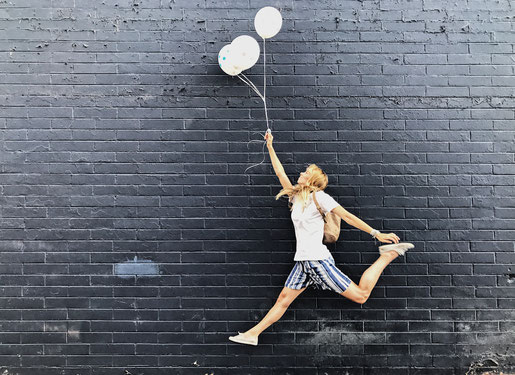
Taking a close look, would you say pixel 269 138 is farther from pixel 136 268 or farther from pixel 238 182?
pixel 136 268

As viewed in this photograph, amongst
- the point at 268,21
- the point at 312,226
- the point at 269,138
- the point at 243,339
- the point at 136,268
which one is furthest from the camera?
the point at 136,268

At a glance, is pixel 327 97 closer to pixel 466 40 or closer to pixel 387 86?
pixel 387 86

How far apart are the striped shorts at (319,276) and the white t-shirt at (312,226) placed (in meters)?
0.06

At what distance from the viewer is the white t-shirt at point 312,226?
419cm

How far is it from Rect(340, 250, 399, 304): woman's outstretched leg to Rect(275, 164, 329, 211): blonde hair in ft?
2.89

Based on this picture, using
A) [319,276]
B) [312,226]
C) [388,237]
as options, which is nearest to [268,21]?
[312,226]

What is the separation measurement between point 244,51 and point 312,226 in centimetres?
173

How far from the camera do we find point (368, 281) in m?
4.27

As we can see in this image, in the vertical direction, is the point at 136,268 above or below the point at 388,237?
below

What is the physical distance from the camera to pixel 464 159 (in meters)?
4.64

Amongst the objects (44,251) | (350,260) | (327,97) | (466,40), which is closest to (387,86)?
(327,97)

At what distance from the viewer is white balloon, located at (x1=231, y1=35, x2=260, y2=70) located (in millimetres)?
4168

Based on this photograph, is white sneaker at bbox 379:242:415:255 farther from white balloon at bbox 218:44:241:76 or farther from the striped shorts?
white balloon at bbox 218:44:241:76

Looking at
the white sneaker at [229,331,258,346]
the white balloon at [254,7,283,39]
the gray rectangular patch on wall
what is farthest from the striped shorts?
the white balloon at [254,7,283,39]
